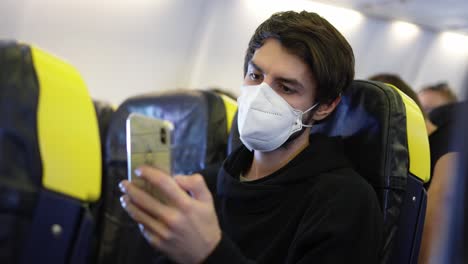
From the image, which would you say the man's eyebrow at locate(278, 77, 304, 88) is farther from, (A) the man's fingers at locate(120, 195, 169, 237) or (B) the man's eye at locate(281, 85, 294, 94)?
(A) the man's fingers at locate(120, 195, 169, 237)

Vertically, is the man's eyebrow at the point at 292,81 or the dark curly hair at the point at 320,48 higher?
the dark curly hair at the point at 320,48

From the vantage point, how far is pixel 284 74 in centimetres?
164

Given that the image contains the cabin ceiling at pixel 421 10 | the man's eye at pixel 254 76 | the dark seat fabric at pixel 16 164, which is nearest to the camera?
the dark seat fabric at pixel 16 164

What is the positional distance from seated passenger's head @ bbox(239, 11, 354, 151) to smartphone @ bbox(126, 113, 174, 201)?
732mm

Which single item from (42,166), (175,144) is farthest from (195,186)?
(175,144)

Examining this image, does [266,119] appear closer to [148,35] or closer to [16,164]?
[16,164]

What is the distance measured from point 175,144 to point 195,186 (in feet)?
4.53

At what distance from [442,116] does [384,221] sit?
45.0 inches

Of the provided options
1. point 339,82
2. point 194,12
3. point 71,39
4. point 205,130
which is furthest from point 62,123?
point 194,12

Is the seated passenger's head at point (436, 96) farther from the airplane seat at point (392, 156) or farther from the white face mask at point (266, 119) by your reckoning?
the white face mask at point (266, 119)

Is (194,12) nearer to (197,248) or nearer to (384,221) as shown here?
(384,221)

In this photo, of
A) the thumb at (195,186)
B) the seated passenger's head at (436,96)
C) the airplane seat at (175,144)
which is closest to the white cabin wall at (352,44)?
the seated passenger's head at (436,96)

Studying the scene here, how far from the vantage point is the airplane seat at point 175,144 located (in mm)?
2270

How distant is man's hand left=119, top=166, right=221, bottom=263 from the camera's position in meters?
0.92
